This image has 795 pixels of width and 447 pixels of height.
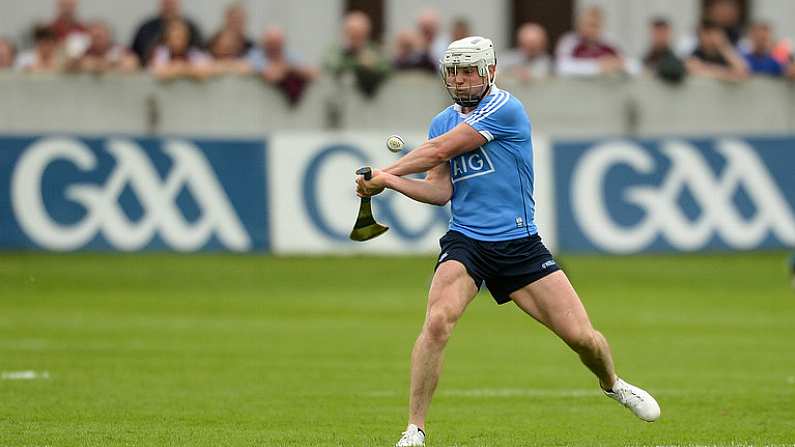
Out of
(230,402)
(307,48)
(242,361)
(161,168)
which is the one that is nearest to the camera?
(230,402)

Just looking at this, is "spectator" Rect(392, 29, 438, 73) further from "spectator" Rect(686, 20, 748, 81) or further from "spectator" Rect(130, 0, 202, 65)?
"spectator" Rect(686, 20, 748, 81)

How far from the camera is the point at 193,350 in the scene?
50.4ft

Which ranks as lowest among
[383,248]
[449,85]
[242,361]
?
[383,248]

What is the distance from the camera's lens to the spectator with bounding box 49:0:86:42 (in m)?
24.6

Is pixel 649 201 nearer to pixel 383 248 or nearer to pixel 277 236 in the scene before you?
pixel 383 248

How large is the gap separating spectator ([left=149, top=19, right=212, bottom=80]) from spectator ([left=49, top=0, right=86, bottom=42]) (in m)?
1.50

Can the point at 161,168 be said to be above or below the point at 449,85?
below

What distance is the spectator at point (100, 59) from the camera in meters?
23.3

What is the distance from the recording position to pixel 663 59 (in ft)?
79.4

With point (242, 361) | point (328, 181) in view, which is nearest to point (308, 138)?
point (328, 181)

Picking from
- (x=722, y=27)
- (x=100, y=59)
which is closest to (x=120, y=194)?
(x=100, y=59)

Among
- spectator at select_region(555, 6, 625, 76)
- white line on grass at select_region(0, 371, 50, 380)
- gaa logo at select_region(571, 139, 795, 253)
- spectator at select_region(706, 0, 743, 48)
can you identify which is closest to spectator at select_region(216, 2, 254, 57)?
spectator at select_region(555, 6, 625, 76)

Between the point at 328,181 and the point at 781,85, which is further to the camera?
the point at 781,85

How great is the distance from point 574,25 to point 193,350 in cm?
1608
